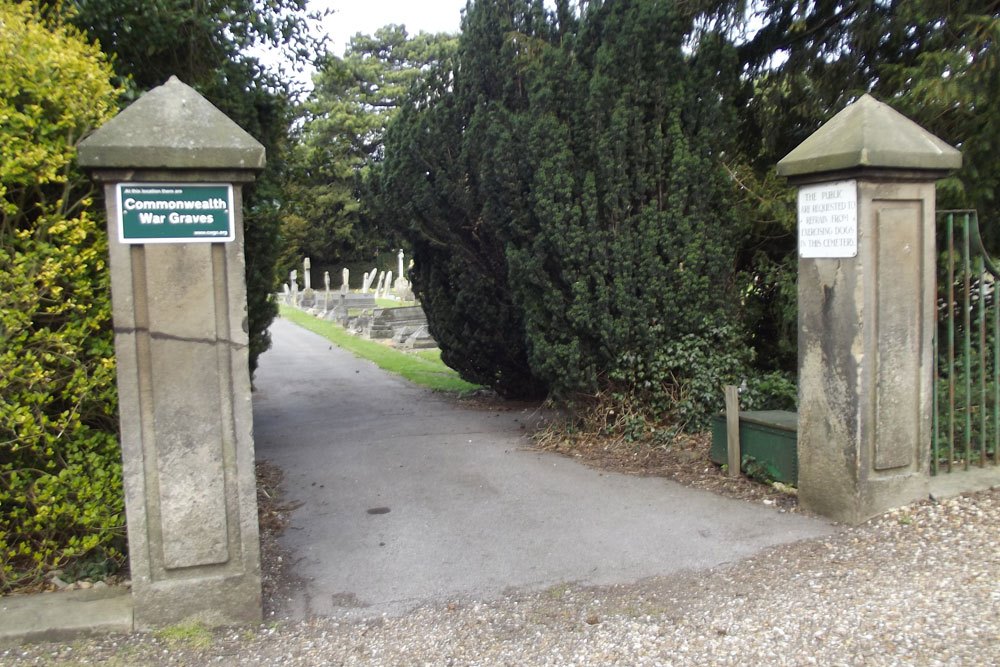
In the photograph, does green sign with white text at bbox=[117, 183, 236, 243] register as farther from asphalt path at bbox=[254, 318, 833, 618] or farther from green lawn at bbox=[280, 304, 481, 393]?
green lawn at bbox=[280, 304, 481, 393]

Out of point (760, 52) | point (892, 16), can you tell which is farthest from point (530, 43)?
point (892, 16)

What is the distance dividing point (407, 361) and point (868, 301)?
14.4 metres

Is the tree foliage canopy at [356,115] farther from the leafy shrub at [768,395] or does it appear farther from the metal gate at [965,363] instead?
the metal gate at [965,363]

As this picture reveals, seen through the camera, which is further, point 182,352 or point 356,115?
point 356,115

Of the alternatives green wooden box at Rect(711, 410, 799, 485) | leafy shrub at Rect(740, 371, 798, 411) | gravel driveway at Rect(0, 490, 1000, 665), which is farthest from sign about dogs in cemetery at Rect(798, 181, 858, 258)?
leafy shrub at Rect(740, 371, 798, 411)

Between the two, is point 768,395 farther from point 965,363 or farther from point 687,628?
point 687,628

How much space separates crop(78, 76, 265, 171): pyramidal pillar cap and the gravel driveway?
2.24 m

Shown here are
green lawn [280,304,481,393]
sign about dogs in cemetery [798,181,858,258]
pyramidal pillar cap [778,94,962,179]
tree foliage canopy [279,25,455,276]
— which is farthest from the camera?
tree foliage canopy [279,25,455,276]

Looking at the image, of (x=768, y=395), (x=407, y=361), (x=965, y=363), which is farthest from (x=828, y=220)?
(x=407, y=361)

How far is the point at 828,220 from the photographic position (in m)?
5.44

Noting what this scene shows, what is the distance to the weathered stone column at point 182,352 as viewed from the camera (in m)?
3.91

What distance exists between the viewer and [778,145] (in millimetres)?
8867

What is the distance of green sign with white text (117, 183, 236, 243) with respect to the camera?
3898 mm

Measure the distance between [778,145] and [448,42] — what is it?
5036cm
